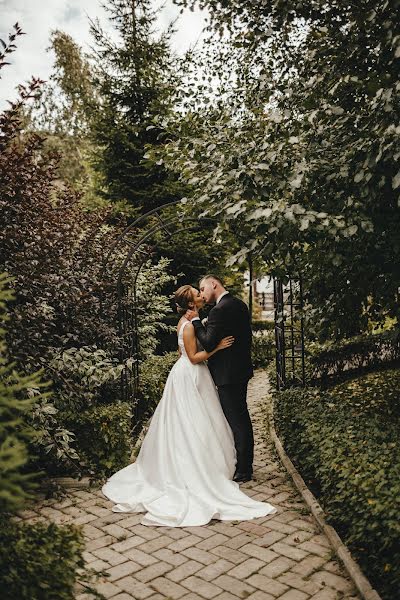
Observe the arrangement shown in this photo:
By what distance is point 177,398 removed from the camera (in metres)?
5.48

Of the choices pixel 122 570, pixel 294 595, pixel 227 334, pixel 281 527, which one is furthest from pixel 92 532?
pixel 227 334

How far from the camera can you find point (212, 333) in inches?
215

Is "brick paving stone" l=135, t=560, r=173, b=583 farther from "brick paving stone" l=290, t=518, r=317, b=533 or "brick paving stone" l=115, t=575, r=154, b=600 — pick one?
"brick paving stone" l=290, t=518, r=317, b=533

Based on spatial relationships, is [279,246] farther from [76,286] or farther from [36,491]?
[36,491]

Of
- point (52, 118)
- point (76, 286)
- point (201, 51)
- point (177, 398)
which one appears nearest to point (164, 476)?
point (177, 398)

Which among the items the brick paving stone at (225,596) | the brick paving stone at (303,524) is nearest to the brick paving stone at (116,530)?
the brick paving stone at (225,596)

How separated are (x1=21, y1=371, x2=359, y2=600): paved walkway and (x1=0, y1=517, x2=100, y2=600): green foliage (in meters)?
0.57

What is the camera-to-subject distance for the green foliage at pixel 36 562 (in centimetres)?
220

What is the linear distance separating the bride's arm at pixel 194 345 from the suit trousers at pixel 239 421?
1.27ft

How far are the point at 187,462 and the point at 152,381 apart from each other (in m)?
3.44

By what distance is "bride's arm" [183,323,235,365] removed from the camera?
5.53 metres

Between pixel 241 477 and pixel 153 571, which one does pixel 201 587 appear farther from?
pixel 241 477

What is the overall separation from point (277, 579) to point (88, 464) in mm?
2798

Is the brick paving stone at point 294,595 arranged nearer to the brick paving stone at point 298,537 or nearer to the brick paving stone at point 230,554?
the brick paving stone at point 230,554
